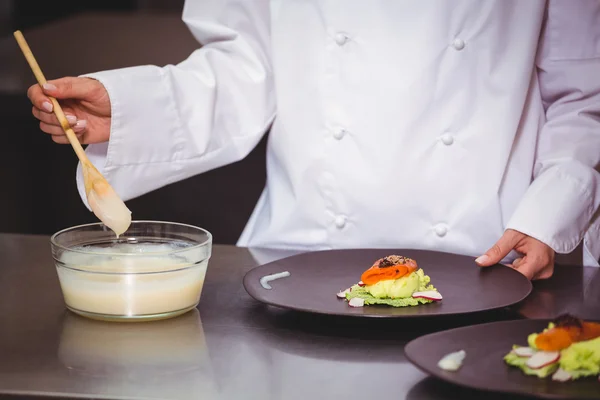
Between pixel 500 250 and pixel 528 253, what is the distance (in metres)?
0.08

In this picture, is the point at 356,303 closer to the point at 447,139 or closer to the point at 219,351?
the point at 219,351

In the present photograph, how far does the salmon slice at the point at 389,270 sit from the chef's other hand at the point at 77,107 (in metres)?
0.57

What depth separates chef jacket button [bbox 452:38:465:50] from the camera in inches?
63.9

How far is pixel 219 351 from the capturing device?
1.09 meters

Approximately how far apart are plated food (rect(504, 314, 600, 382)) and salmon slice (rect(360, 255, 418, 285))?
274 millimetres

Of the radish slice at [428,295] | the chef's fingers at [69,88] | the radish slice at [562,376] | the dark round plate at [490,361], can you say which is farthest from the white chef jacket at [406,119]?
the radish slice at [562,376]

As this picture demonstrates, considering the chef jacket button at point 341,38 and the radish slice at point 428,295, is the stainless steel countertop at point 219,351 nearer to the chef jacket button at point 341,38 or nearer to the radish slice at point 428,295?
the radish slice at point 428,295

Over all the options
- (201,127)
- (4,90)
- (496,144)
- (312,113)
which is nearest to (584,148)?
(496,144)

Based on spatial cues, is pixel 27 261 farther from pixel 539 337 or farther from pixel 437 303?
pixel 539 337

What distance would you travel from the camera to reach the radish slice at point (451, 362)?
94 centimetres

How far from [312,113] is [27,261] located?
0.63 m

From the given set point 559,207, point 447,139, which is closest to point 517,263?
point 559,207

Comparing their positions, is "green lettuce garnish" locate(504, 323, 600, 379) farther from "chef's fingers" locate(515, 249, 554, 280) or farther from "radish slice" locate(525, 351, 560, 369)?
"chef's fingers" locate(515, 249, 554, 280)

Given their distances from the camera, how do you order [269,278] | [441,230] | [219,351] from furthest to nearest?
1. [441,230]
2. [269,278]
3. [219,351]
